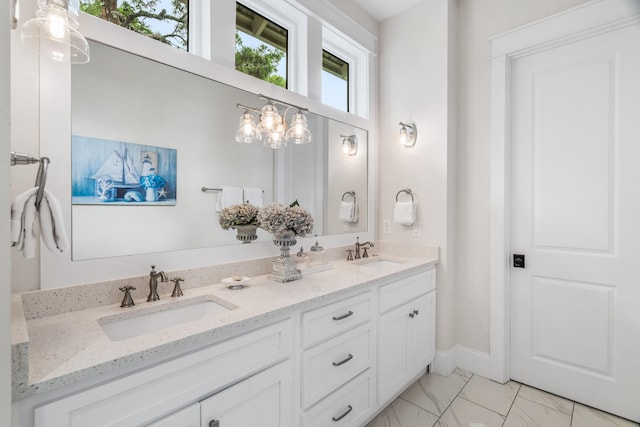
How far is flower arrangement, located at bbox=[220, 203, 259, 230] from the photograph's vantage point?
5.65ft

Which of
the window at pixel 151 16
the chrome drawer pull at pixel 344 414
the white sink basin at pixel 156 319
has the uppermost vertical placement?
the window at pixel 151 16

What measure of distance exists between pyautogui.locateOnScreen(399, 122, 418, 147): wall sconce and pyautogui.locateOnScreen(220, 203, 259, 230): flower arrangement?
150cm

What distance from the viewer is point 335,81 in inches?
104

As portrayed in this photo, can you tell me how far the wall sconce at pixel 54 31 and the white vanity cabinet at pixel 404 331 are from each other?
1.78 meters

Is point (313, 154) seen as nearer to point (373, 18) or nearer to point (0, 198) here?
point (373, 18)

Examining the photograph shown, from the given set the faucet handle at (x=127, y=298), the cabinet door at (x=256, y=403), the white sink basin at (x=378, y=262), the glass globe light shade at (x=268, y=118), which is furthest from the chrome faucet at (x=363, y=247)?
the faucet handle at (x=127, y=298)

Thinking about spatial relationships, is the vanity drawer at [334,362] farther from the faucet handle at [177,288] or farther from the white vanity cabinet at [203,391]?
the faucet handle at [177,288]

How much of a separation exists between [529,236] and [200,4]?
8.58 ft

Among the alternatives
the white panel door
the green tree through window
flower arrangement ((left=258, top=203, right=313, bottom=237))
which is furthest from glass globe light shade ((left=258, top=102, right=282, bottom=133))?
the white panel door

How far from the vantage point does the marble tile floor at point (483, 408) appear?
1.88 m

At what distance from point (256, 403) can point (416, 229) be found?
72.6 inches

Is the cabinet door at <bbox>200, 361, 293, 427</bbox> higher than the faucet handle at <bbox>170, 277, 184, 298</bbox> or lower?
lower

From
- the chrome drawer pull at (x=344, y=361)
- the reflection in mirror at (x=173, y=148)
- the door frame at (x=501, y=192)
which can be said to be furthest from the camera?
the door frame at (x=501, y=192)

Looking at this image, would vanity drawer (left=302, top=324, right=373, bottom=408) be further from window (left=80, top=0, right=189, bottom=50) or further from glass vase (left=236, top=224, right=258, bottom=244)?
window (left=80, top=0, right=189, bottom=50)
